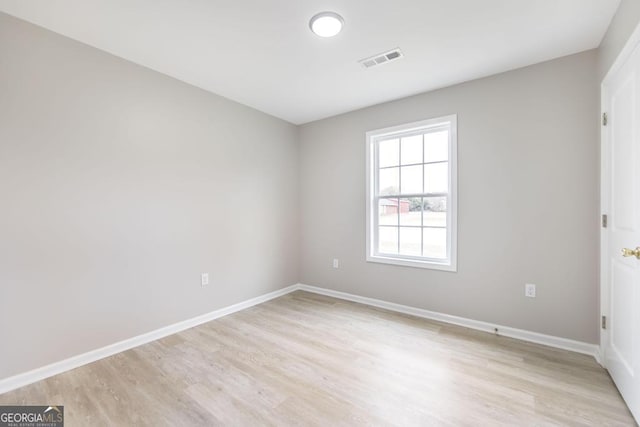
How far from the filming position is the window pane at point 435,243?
9.80 feet

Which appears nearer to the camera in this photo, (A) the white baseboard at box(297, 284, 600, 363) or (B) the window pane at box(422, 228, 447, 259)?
(A) the white baseboard at box(297, 284, 600, 363)

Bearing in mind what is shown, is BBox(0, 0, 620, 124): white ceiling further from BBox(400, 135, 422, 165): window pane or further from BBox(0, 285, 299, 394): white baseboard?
BBox(0, 285, 299, 394): white baseboard

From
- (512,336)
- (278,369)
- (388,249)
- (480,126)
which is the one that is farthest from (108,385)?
(480,126)

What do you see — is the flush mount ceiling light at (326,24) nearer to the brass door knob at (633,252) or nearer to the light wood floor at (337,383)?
the brass door knob at (633,252)

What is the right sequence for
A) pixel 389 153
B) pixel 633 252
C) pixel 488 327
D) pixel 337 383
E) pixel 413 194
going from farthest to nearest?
pixel 389 153 → pixel 413 194 → pixel 488 327 → pixel 337 383 → pixel 633 252

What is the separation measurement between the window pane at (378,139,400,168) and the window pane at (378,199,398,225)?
46 cm

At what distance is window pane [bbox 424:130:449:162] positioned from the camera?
2.97m

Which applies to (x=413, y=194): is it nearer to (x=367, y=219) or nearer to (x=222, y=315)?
(x=367, y=219)

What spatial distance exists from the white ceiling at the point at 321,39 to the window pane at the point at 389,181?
98cm

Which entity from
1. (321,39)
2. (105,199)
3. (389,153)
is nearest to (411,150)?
(389,153)

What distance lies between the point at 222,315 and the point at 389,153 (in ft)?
9.04

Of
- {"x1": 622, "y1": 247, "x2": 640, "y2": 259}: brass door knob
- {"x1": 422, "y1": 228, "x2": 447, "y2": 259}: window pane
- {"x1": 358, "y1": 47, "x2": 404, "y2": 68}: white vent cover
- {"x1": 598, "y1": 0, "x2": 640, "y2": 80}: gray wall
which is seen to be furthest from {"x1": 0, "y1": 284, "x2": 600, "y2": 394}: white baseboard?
{"x1": 358, "y1": 47, "x2": 404, "y2": 68}: white vent cover

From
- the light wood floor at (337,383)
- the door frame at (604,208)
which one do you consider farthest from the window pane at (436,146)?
the light wood floor at (337,383)

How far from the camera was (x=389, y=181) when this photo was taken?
11.2 feet
